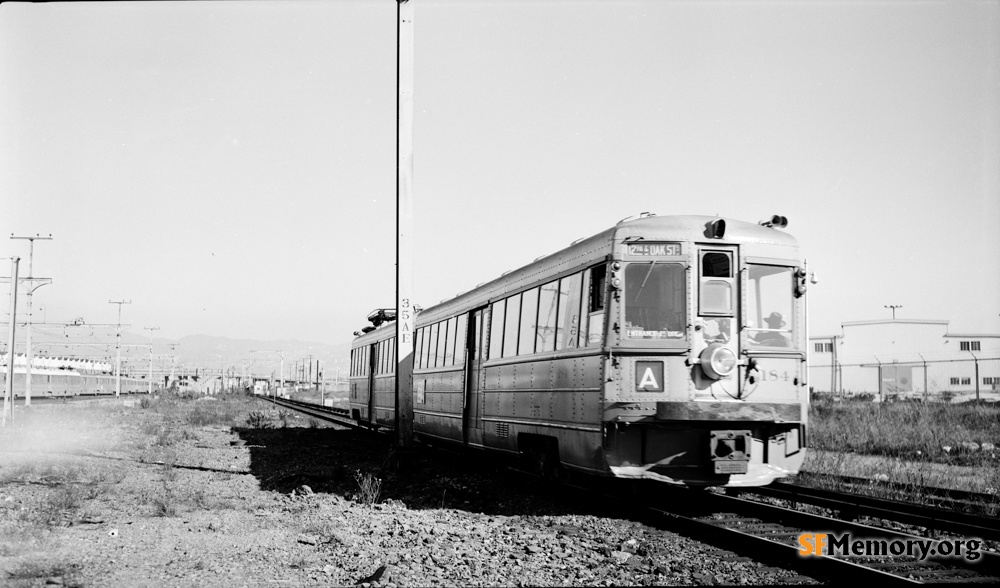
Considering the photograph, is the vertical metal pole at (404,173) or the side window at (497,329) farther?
the vertical metal pole at (404,173)

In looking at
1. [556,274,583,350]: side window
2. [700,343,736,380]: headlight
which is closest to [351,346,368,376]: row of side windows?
[556,274,583,350]: side window

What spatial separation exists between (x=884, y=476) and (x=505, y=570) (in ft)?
27.8

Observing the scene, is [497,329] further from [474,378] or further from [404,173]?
[404,173]

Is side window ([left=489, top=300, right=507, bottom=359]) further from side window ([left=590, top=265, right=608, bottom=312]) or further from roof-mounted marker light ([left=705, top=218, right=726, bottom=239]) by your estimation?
roof-mounted marker light ([left=705, top=218, right=726, bottom=239])

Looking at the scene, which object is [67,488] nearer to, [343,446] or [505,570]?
[505,570]

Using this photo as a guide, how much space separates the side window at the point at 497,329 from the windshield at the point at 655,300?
358cm

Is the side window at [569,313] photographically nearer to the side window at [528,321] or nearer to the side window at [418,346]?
the side window at [528,321]

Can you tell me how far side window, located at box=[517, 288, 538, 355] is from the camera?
11188 mm

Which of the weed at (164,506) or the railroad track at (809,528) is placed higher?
the railroad track at (809,528)

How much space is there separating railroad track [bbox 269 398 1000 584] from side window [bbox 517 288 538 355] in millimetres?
1843

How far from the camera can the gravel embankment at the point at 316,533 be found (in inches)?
268

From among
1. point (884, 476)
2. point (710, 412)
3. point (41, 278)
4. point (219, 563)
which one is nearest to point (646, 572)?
point (710, 412)

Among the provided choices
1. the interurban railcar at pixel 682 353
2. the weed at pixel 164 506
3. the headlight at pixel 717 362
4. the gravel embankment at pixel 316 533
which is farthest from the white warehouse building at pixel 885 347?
the weed at pixel 164 506

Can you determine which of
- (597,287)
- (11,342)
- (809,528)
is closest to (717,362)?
(597,287)
